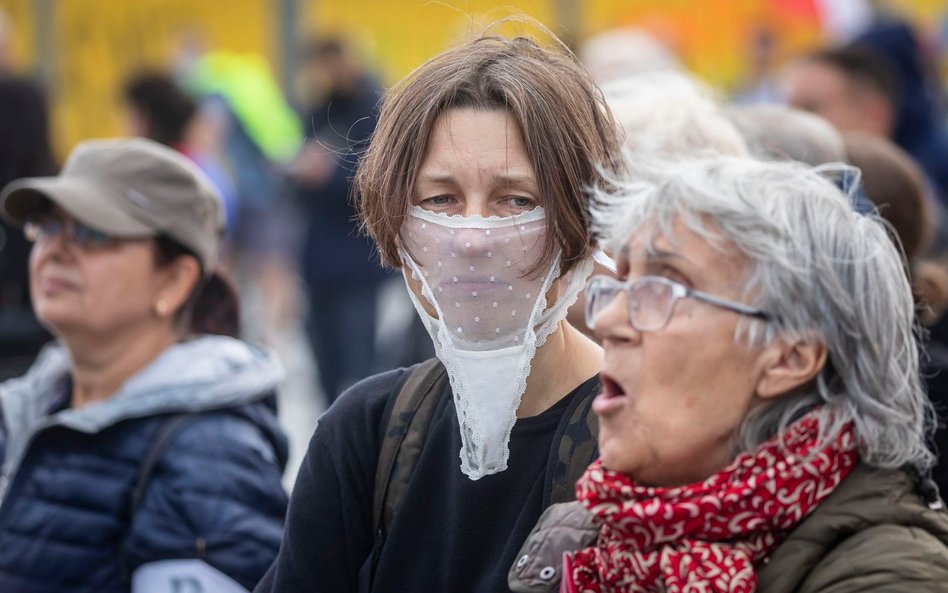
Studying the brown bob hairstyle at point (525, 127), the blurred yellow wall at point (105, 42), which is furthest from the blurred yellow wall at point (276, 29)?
the brown bob hairstyle at point (525, 127)

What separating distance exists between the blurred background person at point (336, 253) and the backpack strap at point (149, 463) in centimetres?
537

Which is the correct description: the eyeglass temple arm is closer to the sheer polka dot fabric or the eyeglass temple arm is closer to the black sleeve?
the sheer polka dot fabric

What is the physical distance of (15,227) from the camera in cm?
618

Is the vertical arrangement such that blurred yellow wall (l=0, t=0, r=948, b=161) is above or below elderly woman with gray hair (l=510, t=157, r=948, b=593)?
below

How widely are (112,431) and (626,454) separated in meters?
1.70

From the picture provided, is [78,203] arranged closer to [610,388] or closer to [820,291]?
[610,388]

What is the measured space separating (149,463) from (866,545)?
1.86 metres

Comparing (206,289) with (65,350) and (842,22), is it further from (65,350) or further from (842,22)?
(842,22)

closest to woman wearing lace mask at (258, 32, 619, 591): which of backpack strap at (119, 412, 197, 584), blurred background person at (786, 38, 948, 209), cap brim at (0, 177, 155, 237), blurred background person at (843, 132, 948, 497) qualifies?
backpack strap at (119, 412, 197, 584)

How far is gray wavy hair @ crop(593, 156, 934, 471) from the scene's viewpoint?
2236 millimetres

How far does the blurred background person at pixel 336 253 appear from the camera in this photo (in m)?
9.01

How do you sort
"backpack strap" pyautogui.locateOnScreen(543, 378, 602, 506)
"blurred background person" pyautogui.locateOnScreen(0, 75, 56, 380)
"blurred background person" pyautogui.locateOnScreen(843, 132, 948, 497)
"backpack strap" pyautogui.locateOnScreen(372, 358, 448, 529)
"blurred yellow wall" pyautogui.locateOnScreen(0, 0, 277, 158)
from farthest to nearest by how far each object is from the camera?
"blurred yellow wall" pyautogui.locateOnScreen(0, 0, 277, 158)
"blurred background person" pyautogui.locateOnScreen(0, 75, 56, 380)
"blurred background person" pyautogui.locateOnScreen(843, 132, 948, 497)
"backpack strap" pyautogui.locateOnScreen(372, 358, 448, 529)
"backpack strap" pyautogui.locateOnScreen(543, 378, 602, 506)

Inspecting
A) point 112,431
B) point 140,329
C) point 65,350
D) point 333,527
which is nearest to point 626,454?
point 333,527

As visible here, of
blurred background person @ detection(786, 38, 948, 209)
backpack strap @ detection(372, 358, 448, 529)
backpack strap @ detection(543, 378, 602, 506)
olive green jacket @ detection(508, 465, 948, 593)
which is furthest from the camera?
blurred background person @ detection(786, 38, 948, 209)
